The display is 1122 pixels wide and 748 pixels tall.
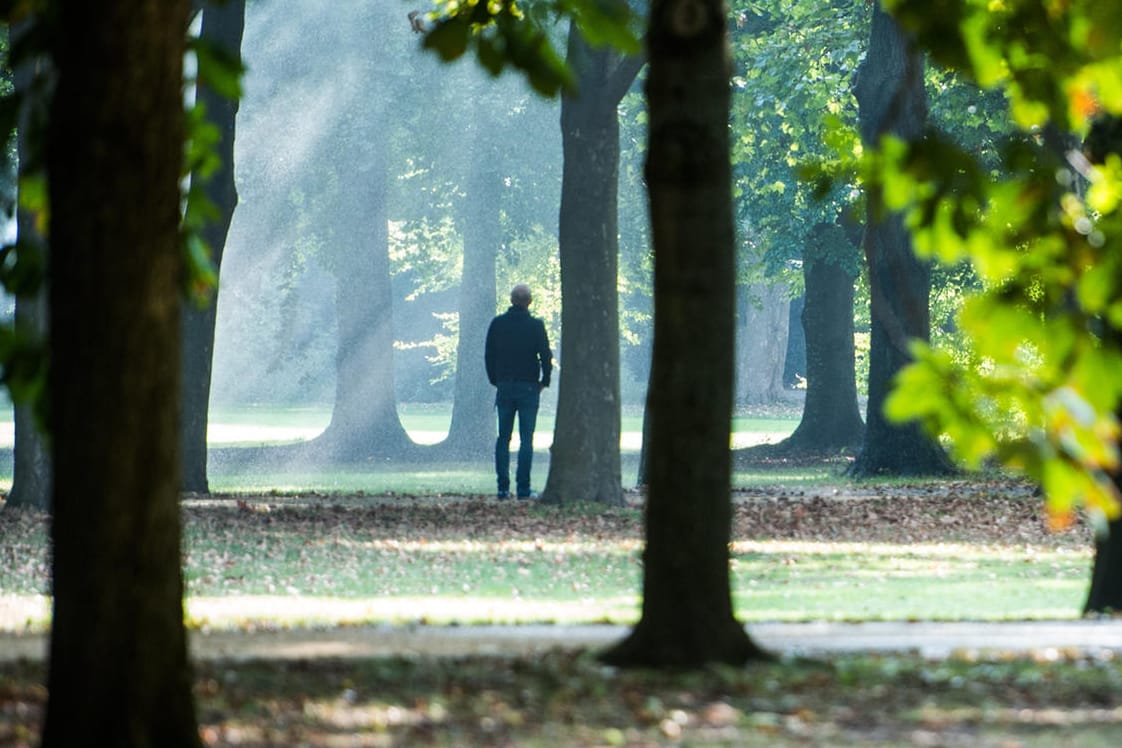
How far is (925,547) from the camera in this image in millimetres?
18594

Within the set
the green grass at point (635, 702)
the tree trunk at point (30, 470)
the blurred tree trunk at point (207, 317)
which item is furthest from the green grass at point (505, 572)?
the green grass at point (635, 702)

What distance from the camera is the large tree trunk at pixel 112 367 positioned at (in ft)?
20.0

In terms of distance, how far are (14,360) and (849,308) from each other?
3250 centimetres

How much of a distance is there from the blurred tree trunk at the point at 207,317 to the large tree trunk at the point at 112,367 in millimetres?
17612

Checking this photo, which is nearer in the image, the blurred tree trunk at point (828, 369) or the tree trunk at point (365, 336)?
the blurred tree trunk at point (828, 369)

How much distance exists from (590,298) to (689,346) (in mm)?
13729

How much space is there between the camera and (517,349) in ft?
73.3

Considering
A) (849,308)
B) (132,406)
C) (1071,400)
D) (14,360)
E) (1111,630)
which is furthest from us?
(849,308)

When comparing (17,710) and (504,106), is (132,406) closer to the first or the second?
(17,710)

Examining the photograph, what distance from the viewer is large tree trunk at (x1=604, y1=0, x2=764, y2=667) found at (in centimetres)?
852

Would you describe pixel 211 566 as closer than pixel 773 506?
Yes

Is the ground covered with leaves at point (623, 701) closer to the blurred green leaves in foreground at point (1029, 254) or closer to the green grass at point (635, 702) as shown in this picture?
the green grass at point (635, 702)

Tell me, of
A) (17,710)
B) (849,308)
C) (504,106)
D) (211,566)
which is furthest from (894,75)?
(504,106)

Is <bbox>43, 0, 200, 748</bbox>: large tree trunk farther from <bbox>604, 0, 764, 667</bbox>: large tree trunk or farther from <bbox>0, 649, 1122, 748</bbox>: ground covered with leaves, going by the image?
<bbox>604, 0, 764, 667</bbox>: large tree trunk
